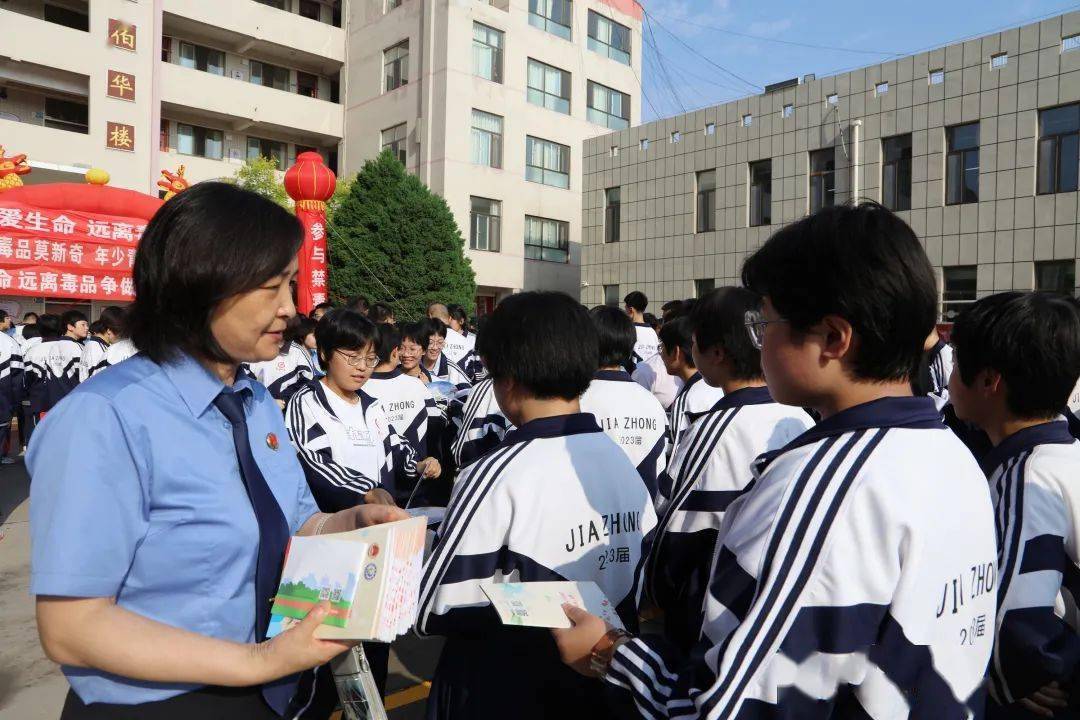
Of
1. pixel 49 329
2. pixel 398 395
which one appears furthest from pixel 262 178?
pixel 398 395

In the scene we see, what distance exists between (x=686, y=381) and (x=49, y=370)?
8.82 m

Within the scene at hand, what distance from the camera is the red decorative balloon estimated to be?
1428 cm

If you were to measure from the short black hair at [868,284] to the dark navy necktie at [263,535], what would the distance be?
42.6 inches

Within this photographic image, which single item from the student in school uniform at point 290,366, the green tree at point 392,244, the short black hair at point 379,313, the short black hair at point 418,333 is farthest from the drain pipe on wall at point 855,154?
the student in school uniform at point 290,366

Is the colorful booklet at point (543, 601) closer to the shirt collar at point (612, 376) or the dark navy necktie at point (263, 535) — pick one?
the dark navy necktie at point (263, 535)

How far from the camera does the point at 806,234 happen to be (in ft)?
4.27

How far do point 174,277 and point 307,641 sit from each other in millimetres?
720

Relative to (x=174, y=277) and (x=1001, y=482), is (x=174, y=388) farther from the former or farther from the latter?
(x=1001, y=482)

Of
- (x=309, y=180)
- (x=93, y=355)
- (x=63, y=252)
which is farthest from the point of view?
(x=309, y=180)

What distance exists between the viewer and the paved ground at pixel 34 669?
3510 mm

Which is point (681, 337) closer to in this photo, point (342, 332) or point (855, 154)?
point (342, 332)

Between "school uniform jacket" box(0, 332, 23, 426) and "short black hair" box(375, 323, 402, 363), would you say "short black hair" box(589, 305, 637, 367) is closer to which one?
"short black hair" box(375, 323, 402, 363)

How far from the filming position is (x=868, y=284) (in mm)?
1236

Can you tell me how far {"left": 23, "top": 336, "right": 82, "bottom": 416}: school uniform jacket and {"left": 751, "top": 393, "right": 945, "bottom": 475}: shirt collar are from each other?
1049cm
